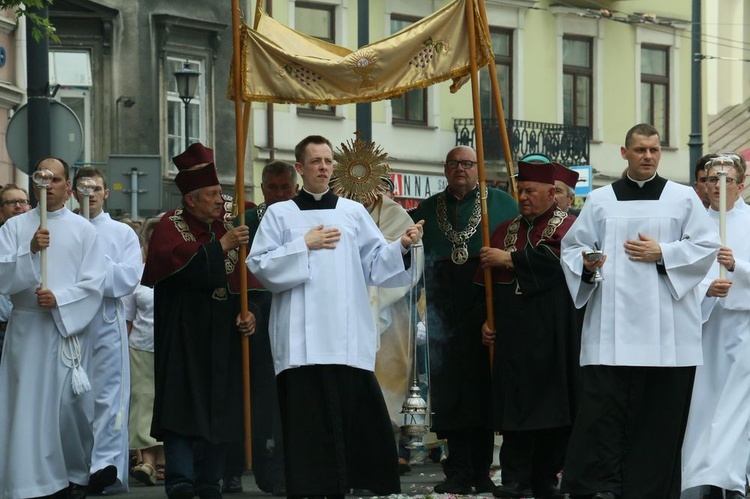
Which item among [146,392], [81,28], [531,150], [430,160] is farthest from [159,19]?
[146,392]

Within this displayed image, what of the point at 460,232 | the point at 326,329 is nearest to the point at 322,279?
the point at 326,329

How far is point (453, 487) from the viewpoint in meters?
11.8

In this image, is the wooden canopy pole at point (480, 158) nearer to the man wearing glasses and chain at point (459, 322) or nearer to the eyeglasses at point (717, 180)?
the man wearing glasses and chain at point (459, 322)

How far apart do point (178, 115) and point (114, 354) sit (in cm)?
1886

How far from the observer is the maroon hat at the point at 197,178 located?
38.3 ft

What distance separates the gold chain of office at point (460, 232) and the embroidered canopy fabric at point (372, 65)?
0.92 meters

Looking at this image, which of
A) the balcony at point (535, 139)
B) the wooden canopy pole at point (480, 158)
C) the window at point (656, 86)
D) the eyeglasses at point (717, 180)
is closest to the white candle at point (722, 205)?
the eyeglasses at point (717, 180)

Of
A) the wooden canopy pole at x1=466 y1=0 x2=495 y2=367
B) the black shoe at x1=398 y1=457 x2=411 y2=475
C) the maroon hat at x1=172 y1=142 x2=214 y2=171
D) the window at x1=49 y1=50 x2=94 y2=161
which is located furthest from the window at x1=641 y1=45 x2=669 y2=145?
the maroon hat at x1=172 y1=142 x2=214 y2=171

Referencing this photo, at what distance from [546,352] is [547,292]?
1.22 feet

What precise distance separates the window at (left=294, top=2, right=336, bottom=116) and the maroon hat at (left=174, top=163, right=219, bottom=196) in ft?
65.3

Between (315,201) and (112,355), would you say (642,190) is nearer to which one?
(315,201)

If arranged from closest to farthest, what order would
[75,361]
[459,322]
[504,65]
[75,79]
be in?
[75,361], [459,322], [75,79], [504,65]

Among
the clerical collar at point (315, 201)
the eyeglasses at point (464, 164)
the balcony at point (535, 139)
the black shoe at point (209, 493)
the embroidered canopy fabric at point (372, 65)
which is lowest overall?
the black shoe at point (209, 493)

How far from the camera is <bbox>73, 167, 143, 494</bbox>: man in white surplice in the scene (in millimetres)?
12156
